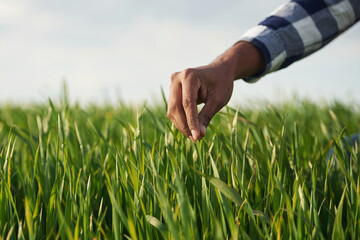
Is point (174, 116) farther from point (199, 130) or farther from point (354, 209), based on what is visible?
point (354, 209)

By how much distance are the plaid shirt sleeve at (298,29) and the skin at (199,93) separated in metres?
0.18

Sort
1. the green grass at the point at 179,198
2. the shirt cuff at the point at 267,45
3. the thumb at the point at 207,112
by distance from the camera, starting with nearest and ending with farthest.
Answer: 1. the green grass at the point at 179,198
2. the thumb at the point at 207,112
3. the shirt cuff at the point at 267,45

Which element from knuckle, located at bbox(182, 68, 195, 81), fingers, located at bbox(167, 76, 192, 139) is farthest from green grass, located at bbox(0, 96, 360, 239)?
knuckle, located at bbox(182, 68, 195, 81)

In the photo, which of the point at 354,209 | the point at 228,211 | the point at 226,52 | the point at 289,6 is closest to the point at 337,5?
the point at 289,6

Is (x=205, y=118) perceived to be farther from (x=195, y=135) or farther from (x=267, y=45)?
(x=267, y=45)

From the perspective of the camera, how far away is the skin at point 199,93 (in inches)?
29.8

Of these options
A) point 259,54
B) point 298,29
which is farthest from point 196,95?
point 298,29

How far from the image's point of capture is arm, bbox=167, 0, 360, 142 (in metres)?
0.78

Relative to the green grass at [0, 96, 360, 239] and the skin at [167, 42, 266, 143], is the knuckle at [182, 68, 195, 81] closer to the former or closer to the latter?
the skin at [167, 42, 266, 143]

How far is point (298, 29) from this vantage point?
116 cm

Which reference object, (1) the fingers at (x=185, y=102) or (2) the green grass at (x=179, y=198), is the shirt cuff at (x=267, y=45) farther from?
(1) the fingers at (x=185, y=102)

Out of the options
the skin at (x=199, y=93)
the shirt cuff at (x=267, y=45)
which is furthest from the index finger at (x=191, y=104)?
the shirt cuff at (x=267, y=45)

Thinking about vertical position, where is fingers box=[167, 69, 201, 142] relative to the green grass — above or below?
above

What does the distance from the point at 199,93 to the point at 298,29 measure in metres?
0.52
